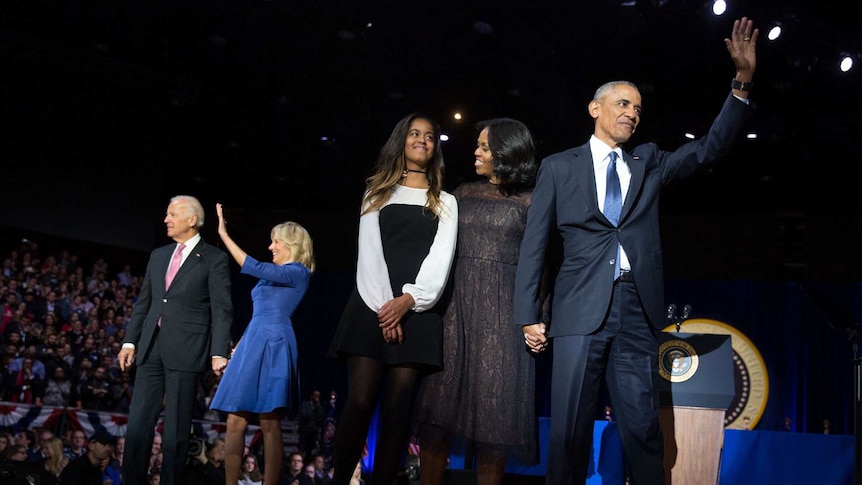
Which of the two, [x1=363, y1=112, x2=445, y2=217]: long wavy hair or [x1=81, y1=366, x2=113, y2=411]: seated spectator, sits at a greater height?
[x1=363, y1=112, x2=445, y2=217]: long wavy hair

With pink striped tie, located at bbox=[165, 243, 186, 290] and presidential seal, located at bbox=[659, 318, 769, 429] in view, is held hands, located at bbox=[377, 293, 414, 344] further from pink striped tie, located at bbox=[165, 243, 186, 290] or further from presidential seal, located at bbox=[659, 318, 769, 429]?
presidential seal, located at bbox=[659, 318, 769, 429]

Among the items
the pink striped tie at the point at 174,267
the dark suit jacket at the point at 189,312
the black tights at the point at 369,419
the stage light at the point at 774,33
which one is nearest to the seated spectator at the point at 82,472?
the dark suit jacket at the point at 189,312

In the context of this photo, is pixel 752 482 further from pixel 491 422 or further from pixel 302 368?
pixel 302 368

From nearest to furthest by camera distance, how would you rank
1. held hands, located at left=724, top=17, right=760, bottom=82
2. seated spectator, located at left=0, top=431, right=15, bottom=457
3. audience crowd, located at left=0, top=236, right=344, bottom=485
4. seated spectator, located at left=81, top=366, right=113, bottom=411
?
held hands, located at left=724, top=17, right=760, bottom=82, seated spectator, located at left=0, top=431, right=15, bottom=457, audience crowd, located at left=0, top=236, right=344, bottom=485, seated spectator, located at left=81, top=366, right=113, bottom=411

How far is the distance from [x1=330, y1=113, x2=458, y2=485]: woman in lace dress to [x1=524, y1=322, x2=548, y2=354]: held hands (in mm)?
322

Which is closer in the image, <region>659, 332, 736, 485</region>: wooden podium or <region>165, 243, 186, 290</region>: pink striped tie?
<region>659, 332, 736, 485</region>: wooden podium

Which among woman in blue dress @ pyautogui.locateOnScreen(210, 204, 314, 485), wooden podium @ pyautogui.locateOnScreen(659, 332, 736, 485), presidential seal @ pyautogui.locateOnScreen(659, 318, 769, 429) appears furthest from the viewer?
presidential seal @ pyautogui.locateOnScreen(659, 318, 769, 429)

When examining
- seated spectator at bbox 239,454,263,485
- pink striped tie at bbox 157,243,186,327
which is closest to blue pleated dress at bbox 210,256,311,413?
pink striped tie at bbox 157,243,186,327

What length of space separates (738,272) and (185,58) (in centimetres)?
951

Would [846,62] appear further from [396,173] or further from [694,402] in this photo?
[396,173]

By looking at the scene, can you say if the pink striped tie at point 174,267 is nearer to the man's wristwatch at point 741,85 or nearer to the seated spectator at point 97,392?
the man's wristwatch at point 741,85

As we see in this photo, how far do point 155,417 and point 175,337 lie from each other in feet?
1.35

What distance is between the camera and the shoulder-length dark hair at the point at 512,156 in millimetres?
3498

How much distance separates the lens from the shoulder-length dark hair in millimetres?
3498
